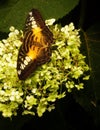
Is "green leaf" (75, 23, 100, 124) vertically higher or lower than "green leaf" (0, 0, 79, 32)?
lower

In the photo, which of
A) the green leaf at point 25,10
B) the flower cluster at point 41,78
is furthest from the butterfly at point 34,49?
the green leaf at point 25,10

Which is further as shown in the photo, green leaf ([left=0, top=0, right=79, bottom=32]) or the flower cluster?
green leaf ([left=0, top=0, right=79, bottom=32])

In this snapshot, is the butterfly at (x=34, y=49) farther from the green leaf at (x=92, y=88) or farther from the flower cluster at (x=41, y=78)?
the green leaf at (x=92, y=88)

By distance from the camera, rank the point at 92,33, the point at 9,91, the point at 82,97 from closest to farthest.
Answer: the point at 9,91, the point at 82,97, the point at 92,33

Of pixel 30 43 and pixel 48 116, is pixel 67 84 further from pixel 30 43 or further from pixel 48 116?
pixel 48 116

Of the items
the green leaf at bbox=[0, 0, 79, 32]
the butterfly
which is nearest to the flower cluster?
the butterfly

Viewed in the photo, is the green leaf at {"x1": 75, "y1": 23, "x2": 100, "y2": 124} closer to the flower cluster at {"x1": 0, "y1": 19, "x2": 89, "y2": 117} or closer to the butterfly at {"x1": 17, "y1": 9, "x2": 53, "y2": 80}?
the flower cluster at {"x1": 0, "y1": 19, "x2": 89, "y2": 117}

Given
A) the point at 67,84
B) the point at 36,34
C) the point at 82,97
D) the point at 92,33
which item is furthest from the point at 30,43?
the point at 92,33
